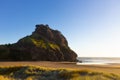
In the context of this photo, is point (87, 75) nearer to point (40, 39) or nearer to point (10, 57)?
point (10, 57)

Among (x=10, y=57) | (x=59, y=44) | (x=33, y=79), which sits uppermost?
(x=59, y=44)

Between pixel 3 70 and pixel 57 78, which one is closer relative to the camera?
pixel 57 78

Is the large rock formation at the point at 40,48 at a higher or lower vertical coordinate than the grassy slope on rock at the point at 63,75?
higher

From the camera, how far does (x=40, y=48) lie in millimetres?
99000

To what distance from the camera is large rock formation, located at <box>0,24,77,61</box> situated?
94250mm

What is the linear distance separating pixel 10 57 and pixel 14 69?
6508 centimetres

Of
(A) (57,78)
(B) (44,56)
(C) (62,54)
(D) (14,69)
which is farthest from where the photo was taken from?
(C) (62,54)

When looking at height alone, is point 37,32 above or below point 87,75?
above

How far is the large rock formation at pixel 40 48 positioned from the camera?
9425 cm

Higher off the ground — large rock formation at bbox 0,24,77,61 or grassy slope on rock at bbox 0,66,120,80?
large rock formation at bbox 0,24,77,61

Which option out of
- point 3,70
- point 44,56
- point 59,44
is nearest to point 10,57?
point 44,56

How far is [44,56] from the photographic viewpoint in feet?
327

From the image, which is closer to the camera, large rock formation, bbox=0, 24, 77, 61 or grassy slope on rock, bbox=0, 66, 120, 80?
grassy slope on rock, bbox=0, 66, 120, 80

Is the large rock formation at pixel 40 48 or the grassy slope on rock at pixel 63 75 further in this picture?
the large rock formation at pixel 40 48
